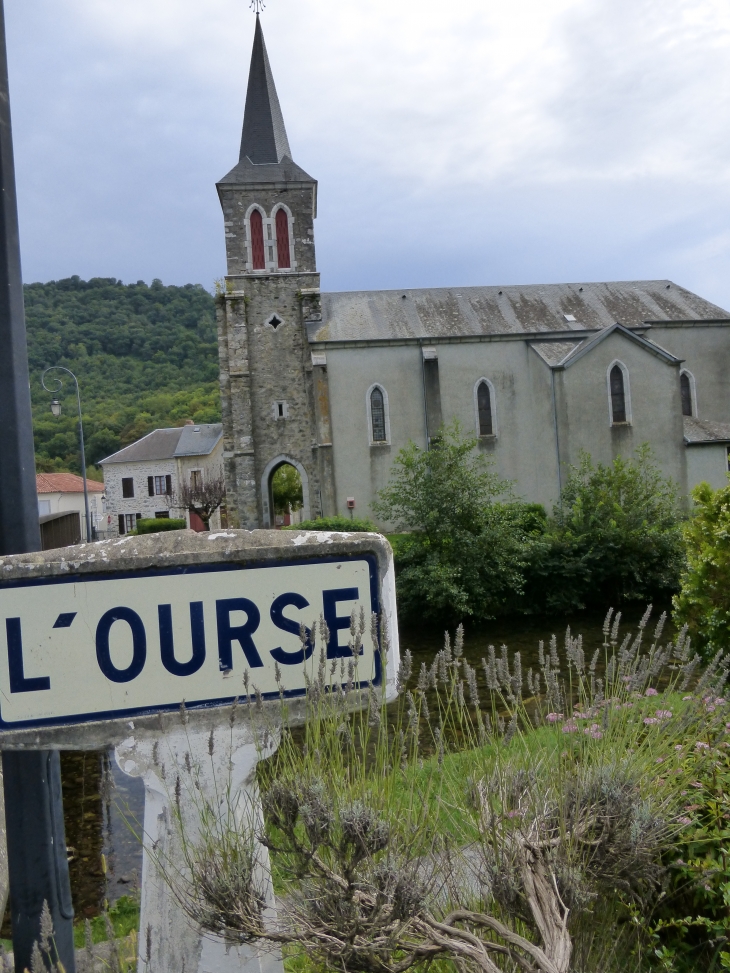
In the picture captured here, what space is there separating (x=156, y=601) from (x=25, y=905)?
3.72ft

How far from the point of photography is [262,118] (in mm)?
31281

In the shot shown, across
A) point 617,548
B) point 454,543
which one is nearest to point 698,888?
point 454,543

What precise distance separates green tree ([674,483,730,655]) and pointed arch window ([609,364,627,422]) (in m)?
21.4

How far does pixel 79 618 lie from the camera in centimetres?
173

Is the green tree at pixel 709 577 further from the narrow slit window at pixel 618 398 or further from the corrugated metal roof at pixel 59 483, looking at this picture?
the corrugated metal roof at pixel 59 483

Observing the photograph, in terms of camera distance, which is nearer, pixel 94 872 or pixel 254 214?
pixel 94 872

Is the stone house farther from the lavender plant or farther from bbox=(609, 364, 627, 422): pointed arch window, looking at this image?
the lavender plant

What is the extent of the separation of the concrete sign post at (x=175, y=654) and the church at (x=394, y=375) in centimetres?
2602

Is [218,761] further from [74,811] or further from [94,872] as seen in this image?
[74,811]

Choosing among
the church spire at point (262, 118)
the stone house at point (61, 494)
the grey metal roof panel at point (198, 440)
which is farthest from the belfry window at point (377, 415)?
the stone house at point (61, 494)

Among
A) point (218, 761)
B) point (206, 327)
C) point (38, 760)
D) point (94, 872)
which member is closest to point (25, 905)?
point (38, 760)

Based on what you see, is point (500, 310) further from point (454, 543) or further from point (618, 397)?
point (454, 543)

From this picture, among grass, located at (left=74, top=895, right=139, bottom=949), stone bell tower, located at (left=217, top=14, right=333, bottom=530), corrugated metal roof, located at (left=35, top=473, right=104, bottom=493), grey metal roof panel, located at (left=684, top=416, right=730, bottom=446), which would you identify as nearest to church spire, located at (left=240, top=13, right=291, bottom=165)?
stone bell tower, located at (left=217, top=14, right=333, bottom=530)

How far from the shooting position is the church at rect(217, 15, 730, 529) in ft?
93.5
